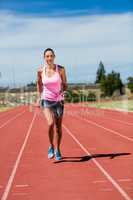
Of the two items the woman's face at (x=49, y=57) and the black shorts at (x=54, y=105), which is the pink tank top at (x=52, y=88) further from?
the woman's face at (x=49, y=57)

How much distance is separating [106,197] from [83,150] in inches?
233

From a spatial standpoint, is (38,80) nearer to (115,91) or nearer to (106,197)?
(106,197)

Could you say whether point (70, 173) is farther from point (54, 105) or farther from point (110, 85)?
point (110, 85)

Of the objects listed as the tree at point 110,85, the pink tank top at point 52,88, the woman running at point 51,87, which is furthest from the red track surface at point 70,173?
the tree at point 110,85

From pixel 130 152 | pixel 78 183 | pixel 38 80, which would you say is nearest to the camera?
pixel 78 183

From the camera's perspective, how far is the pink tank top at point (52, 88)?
10.1 metres

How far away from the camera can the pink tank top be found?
10125 mm

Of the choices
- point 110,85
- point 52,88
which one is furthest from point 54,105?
point 110,85

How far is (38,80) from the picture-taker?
1020 cm

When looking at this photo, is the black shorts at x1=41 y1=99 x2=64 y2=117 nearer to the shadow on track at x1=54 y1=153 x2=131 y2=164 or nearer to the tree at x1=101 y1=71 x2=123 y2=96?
the shadow on track at x1=54 y1=153 x2=131 y2=164

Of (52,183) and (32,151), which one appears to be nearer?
(52,183)

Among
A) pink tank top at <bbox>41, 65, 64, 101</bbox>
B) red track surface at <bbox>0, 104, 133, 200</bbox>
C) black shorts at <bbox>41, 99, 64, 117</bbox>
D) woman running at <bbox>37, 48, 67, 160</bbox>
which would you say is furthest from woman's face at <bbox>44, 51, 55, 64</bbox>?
red track surface at <bbox>0, 104, 133, 200</bbox>

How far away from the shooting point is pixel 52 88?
402 inches

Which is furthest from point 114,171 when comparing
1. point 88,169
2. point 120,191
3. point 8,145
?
point 8,145
